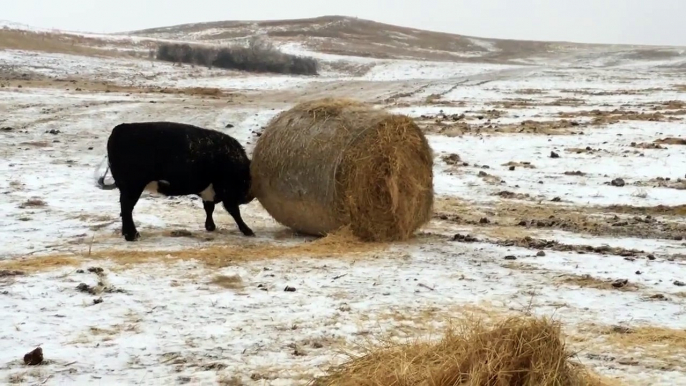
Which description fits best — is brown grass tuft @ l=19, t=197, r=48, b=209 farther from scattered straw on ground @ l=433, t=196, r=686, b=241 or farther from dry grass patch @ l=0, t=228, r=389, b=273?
scattered straw on ground @ l=433, t=196, r=686, b=241

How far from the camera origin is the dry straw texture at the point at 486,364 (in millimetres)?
3752

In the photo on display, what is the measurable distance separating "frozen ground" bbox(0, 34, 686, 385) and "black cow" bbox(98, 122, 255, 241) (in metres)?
0.48

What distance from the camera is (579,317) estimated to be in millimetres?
5609

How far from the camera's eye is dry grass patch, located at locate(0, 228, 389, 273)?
22.5 feet

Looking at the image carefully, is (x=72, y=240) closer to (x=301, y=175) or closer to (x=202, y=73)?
(x=301, y=175)

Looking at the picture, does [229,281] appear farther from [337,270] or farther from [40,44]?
[40,44]

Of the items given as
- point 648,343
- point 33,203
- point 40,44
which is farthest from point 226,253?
point 40,44

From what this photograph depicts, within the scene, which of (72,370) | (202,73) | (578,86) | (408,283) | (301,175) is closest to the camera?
(72,370)

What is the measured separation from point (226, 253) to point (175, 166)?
149 cm

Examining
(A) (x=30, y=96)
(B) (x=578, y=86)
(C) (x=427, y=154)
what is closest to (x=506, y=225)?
(C) (x=427, y=154)

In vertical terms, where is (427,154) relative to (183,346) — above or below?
above

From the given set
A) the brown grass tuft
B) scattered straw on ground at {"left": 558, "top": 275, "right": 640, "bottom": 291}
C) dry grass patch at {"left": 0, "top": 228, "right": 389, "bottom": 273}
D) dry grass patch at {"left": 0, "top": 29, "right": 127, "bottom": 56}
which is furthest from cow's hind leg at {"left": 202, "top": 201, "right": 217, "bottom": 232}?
dry grass patch at {"left": 0, "top": 29, "right": 127, "bottom": 56}

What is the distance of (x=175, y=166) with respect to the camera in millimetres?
8453

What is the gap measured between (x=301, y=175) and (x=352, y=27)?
84855 mm
